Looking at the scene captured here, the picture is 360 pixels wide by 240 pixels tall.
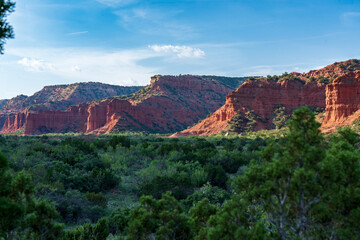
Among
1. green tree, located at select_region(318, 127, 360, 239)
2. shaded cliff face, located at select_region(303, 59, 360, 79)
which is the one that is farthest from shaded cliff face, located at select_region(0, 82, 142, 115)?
green tree, located at select_region(318, 127, 360, 239)

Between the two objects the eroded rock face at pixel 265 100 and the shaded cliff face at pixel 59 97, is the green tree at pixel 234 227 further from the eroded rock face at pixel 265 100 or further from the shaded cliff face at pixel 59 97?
the shaded cliff face at pixel 59 97

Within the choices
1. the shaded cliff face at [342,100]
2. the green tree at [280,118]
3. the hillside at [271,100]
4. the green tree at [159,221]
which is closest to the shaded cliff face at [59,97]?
the hillside at [271,100]

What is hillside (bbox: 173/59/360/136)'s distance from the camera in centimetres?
6981

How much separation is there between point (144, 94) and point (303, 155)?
119 metres

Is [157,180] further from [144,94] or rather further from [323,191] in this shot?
[144,94]

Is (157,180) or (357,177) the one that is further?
(157,180)

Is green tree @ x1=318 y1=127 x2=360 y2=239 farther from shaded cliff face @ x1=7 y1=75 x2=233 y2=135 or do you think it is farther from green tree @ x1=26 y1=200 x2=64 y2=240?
shaded cliff face @ x1=7 y1=75 x2=233 y2=135

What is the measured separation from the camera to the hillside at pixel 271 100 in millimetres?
69812

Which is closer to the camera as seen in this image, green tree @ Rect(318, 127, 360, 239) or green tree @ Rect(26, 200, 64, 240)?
green tree @ Rect(318, 127, 360, 239)

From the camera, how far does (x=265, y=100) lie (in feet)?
243

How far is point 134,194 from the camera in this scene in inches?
694

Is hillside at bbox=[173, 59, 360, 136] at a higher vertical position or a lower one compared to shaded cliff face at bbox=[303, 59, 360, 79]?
lower

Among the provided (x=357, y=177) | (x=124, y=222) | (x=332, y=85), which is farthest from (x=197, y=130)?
(x=357, y=177)

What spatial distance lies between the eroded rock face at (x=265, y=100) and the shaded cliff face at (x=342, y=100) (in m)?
10.0
